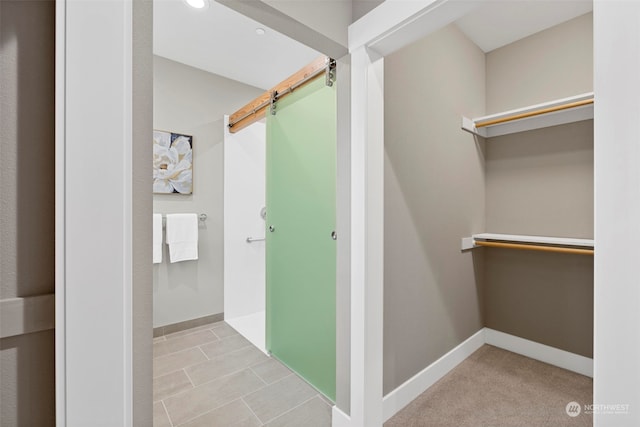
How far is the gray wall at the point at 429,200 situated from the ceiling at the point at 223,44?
114 cm

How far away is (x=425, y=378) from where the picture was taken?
179cm

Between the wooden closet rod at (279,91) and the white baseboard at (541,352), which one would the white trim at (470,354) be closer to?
the white baseboard at (541,352)

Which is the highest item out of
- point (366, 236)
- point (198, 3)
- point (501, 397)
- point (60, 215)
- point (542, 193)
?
point (198, 3)

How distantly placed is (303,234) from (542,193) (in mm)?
1848

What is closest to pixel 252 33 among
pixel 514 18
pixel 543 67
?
pixel 514 18

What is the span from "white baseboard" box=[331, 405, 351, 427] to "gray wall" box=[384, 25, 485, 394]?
0.93ft

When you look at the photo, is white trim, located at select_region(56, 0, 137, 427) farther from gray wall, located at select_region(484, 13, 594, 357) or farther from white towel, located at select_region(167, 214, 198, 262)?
gray wall, located at select_region(484, 13, 594, 357)

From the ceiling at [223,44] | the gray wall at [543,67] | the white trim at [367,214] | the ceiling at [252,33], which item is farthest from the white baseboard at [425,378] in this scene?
the ceiling at [223,44]

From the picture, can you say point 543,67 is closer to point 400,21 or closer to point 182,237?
point 400,21

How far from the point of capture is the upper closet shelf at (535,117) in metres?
1.85

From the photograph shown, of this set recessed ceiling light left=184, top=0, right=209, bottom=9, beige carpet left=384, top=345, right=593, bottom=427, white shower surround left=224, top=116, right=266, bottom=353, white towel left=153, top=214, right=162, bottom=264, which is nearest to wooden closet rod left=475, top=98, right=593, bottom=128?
beige carpet left=384, top=345, right=593, bottom=427

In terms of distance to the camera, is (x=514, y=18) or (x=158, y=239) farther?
(x=158, y=239)

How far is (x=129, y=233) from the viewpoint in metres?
0.71
